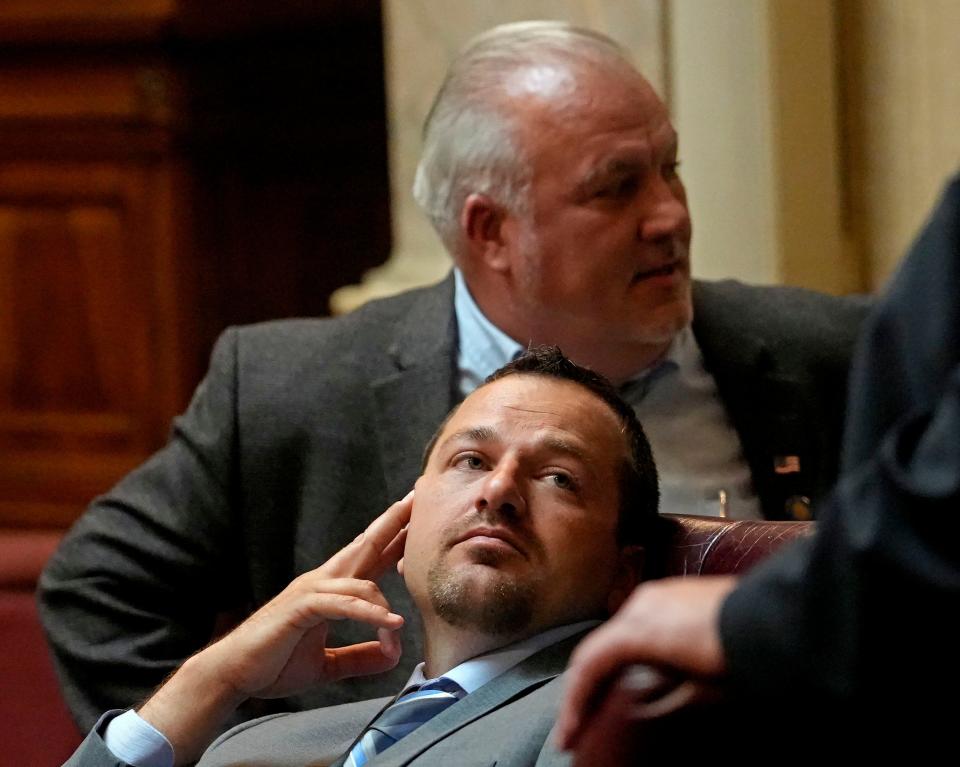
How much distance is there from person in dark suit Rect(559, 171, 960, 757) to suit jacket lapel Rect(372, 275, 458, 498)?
1.18m

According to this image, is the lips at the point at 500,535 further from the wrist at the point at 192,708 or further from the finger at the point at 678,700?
the finger at the point at 678,700

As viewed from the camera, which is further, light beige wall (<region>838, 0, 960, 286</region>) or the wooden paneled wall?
the wooden paneled wall

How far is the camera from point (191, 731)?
1.68m

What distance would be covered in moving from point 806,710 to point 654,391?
134 cm

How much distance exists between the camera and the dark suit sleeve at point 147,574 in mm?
2117

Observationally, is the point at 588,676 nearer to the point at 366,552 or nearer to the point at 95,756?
the point at 366,552

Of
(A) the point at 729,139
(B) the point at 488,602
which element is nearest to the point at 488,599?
(B) the point at 488,602

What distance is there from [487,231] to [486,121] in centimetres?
15

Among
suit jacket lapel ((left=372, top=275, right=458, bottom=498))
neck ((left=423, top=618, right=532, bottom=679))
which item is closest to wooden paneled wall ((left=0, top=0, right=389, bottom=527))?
suit jacket lapel ((left=372, top=275, right=458, bottom=498))

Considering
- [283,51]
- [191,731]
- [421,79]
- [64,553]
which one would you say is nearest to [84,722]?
[64,553]

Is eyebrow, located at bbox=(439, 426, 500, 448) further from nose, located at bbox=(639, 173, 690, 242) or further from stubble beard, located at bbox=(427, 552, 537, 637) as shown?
nose, located at bbox=(639, 173, 690, 242)

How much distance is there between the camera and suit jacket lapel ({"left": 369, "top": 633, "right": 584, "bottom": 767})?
1465 mm

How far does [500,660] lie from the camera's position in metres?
1.57

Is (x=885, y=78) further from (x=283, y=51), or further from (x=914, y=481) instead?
(x=914, y=481)
